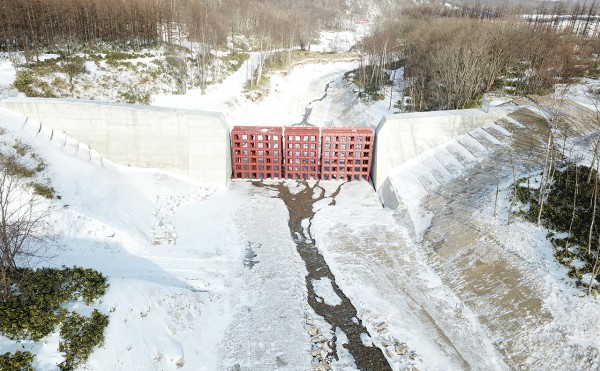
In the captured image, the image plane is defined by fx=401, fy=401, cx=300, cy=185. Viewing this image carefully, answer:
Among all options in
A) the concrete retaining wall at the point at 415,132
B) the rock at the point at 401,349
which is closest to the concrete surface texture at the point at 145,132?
the concrete retaining wall at the point at 415,132

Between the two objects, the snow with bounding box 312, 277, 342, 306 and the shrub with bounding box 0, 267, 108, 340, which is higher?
the shrub with bounding box 0, 267, 108, 340

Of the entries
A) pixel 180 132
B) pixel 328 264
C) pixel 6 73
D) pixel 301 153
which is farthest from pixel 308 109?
pixel 328 264

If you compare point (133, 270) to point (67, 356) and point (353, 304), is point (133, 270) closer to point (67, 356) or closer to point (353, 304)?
point (67, 356)

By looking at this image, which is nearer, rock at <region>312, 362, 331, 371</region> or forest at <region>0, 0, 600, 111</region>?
rock at <region>312, 362, 331, 371</region>

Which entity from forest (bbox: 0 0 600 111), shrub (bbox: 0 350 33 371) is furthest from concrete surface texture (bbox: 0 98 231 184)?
shrub (bbox: 0 350 33 371)

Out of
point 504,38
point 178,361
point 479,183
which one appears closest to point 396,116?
point 479,183

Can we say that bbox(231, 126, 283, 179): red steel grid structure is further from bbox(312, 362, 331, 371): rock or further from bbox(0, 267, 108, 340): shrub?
bbox(312, 362, 331, 371): rock
